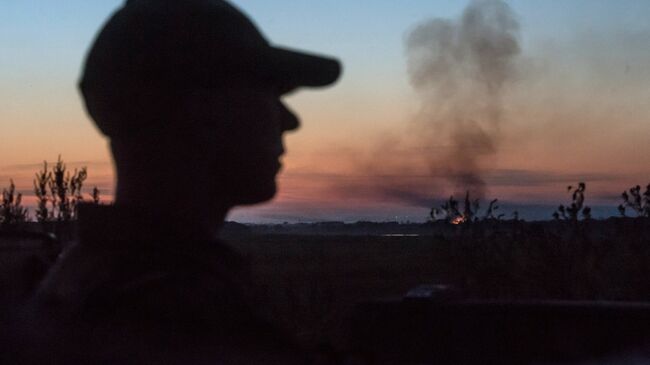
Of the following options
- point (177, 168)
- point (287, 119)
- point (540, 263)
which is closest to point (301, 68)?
point (287, 119)

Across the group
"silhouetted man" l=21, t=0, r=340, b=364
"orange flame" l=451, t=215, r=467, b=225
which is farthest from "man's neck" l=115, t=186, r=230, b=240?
"orange flame" l=451, t=215, r=467, b=225

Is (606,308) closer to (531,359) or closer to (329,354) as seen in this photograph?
(531,359)

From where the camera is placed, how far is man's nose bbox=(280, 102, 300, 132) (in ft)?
5.10

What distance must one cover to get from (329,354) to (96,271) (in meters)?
0.36

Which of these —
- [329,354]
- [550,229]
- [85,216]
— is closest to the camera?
[329,354]

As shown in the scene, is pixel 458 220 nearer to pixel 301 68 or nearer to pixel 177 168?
pixel 301 68

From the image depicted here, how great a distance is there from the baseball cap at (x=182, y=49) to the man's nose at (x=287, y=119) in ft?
0.40

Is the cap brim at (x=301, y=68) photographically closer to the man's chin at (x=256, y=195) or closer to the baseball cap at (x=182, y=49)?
the baseball cap at (x=182, y=49)

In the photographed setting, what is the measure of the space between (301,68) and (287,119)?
0.50ft

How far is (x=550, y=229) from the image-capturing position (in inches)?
371

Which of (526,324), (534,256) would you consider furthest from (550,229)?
(526,324)

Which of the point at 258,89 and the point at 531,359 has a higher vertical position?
the point at 258,89

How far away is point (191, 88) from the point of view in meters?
1.31

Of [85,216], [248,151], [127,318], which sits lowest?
[127,318]
